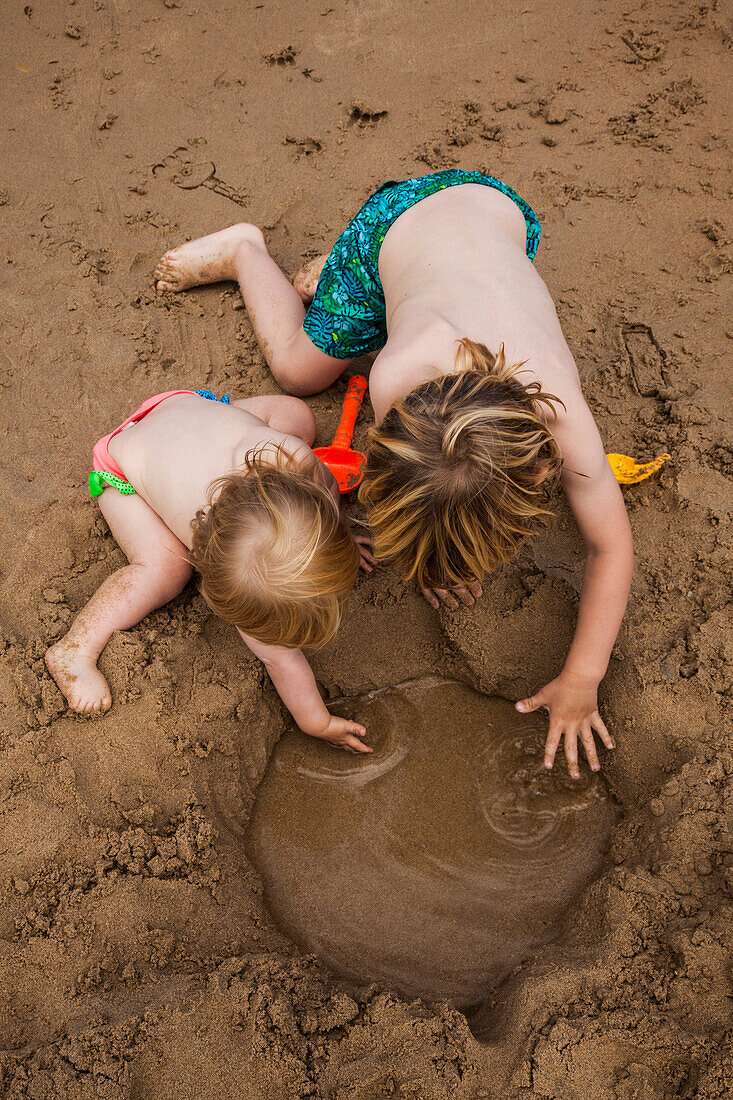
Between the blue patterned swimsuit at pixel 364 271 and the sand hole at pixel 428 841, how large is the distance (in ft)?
3.40

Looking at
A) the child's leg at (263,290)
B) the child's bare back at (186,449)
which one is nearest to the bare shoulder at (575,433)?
the child's bare back at (186,449)

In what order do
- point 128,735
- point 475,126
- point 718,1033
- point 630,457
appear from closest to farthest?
point 718,1033
point 128,735
point 630,457
point 475,126

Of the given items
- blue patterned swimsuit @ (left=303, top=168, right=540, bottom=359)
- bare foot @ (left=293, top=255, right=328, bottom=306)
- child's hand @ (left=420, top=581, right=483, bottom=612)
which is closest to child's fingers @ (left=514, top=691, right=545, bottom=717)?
child's hand @ (left=420, top=581, right=483, bottom=612)

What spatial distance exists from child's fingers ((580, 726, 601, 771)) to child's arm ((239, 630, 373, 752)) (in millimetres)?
543

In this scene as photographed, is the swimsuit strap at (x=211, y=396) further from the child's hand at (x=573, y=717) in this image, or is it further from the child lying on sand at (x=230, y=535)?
the child's hand at (x=573, y=717)

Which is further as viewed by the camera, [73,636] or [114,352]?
[114,352]

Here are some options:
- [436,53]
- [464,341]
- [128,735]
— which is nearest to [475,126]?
[436,53]

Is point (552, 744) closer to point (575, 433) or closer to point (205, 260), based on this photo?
point (575, 433)

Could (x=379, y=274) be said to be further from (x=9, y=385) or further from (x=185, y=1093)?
(x=185, y=1093)

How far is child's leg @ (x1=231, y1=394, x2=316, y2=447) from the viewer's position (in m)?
2.24

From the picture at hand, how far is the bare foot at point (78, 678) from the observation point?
→ 1.85 metres

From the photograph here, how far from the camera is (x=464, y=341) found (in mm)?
1493

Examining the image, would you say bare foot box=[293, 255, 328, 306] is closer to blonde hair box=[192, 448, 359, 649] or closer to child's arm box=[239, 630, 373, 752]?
blonde hair box=[192, 448, 359, 649]

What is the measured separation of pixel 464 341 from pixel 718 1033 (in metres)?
1.36
